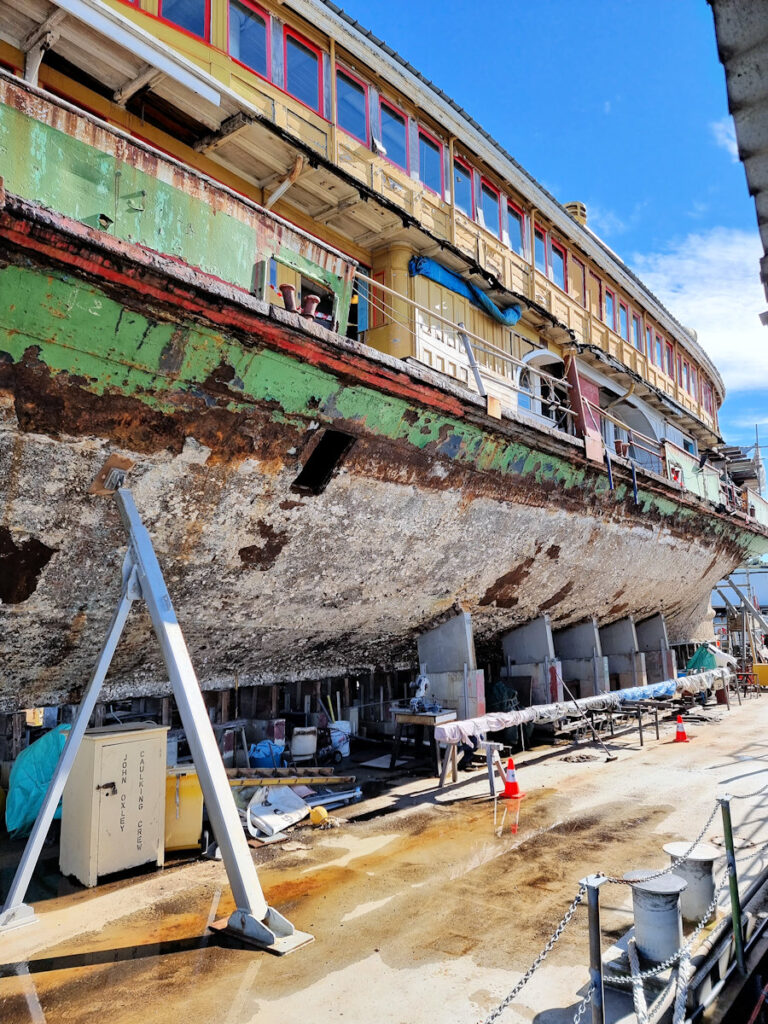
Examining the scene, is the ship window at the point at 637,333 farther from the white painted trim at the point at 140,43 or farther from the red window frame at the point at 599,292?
the white painted trim at the point at 140,43

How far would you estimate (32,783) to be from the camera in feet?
21.2

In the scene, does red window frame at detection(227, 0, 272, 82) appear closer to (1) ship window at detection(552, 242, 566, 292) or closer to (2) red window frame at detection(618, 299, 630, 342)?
(1) ship window at detection(552, 242, 566, 292)

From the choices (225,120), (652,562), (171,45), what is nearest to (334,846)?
(225,120)

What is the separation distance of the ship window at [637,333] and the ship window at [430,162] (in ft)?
26.7

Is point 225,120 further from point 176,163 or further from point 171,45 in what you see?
point 176,163

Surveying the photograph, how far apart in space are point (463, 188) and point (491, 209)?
804 mm

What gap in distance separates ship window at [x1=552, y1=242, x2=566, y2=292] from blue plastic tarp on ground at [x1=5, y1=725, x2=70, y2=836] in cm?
1121

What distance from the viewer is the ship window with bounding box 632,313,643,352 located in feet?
54.5

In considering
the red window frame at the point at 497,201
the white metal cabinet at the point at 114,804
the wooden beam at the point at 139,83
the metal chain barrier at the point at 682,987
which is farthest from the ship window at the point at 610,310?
the metal chain barrier at the point at 682,987

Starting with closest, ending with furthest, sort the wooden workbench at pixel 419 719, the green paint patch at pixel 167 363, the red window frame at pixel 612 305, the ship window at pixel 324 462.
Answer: the green paint patch at pixel 167 363, the ship window at pixel 324 462, the wooden workbench at pixel 419 719, the red window frame at pixel 612 305

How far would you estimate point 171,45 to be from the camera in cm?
706

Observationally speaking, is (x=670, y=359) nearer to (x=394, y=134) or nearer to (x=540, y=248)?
(x=540, y=248)

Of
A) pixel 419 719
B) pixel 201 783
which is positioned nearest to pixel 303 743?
pixel 419 719

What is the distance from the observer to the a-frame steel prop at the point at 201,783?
4.24m
